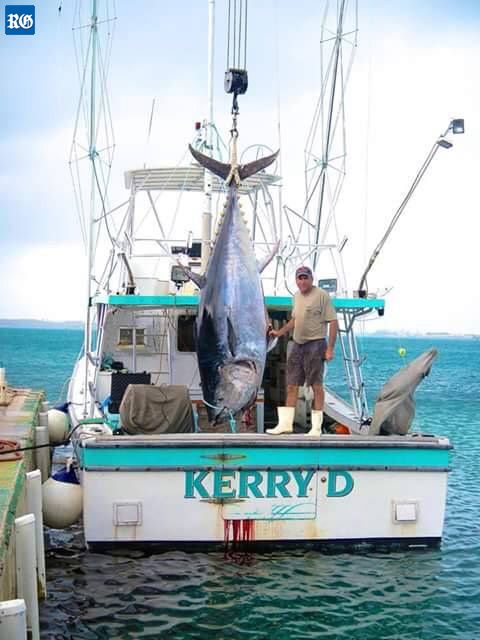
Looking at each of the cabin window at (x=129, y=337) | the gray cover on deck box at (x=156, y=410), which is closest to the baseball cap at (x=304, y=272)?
the gray cover on deck box at (x=156, y=410)

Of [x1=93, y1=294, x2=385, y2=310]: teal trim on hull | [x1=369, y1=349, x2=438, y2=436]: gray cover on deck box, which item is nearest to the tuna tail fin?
[x1=93, y1=294, x2=385, y2=310]: teal trim on hull

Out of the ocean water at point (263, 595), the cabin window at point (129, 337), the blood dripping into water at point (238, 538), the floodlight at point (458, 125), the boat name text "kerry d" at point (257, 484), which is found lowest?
the ocean water at point (263, 595)

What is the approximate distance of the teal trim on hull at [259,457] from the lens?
251 inches

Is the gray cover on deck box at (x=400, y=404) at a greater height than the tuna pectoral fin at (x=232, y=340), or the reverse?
the tuna pectoral fin at (x=232, y=340)

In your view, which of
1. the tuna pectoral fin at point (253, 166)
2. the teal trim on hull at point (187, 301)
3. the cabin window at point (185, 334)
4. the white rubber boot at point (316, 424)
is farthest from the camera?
the cabin window at point (185, 334)

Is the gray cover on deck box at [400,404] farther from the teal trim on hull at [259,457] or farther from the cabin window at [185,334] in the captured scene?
the cabin window at [185,334]

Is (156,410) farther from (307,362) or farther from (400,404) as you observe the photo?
(400,404)

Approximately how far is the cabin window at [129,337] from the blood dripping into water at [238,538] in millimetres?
3635

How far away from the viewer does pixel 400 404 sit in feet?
23.6

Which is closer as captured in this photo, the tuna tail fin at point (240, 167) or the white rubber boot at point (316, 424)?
the tuna tail fin at point (240, 167)

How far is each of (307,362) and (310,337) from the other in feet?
0.79

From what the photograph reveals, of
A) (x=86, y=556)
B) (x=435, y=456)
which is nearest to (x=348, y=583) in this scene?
(x=435, y=456)

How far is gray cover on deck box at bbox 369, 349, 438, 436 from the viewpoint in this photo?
282 inches

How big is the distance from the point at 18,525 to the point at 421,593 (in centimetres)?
339
